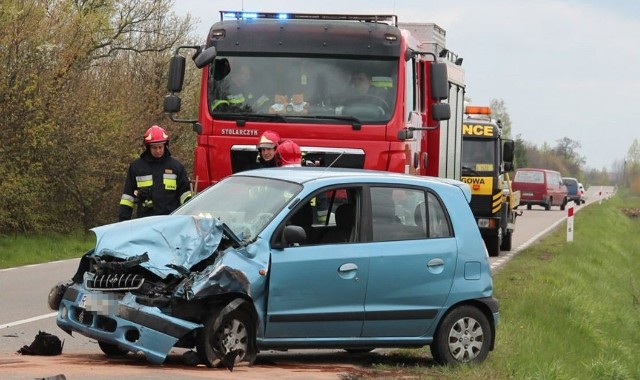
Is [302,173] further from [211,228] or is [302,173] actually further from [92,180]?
[92,180]

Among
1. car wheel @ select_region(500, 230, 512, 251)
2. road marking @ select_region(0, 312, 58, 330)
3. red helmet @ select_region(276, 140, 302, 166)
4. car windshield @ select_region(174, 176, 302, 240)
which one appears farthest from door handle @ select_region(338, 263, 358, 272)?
car wheel @ select_region(500, 230, 512, 251)

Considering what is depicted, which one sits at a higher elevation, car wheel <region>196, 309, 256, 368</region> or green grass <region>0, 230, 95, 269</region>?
car wheel <region>196, 309, 256, 368</region>

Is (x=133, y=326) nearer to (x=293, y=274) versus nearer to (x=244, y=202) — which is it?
(x=293, y=274)

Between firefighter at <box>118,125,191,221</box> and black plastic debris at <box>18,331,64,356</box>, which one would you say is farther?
firefighter at <box>118,125,191,221</box>

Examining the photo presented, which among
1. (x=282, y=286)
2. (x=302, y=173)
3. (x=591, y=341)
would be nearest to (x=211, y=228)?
(x=282, y=286)

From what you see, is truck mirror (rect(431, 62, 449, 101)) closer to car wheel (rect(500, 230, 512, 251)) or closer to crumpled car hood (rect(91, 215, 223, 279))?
crumpled car hood (rect(91, 215, 223, 279))

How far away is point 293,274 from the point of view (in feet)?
31.1

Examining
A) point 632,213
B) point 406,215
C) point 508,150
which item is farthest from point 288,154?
point 632,213

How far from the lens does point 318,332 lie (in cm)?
968

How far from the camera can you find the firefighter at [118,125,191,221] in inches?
486

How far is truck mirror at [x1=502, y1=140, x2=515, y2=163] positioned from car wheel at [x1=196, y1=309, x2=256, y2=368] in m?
18.2

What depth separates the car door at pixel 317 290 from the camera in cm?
943

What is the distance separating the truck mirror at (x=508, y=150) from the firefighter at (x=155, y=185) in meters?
15.4

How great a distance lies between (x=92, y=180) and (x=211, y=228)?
1974 cm
